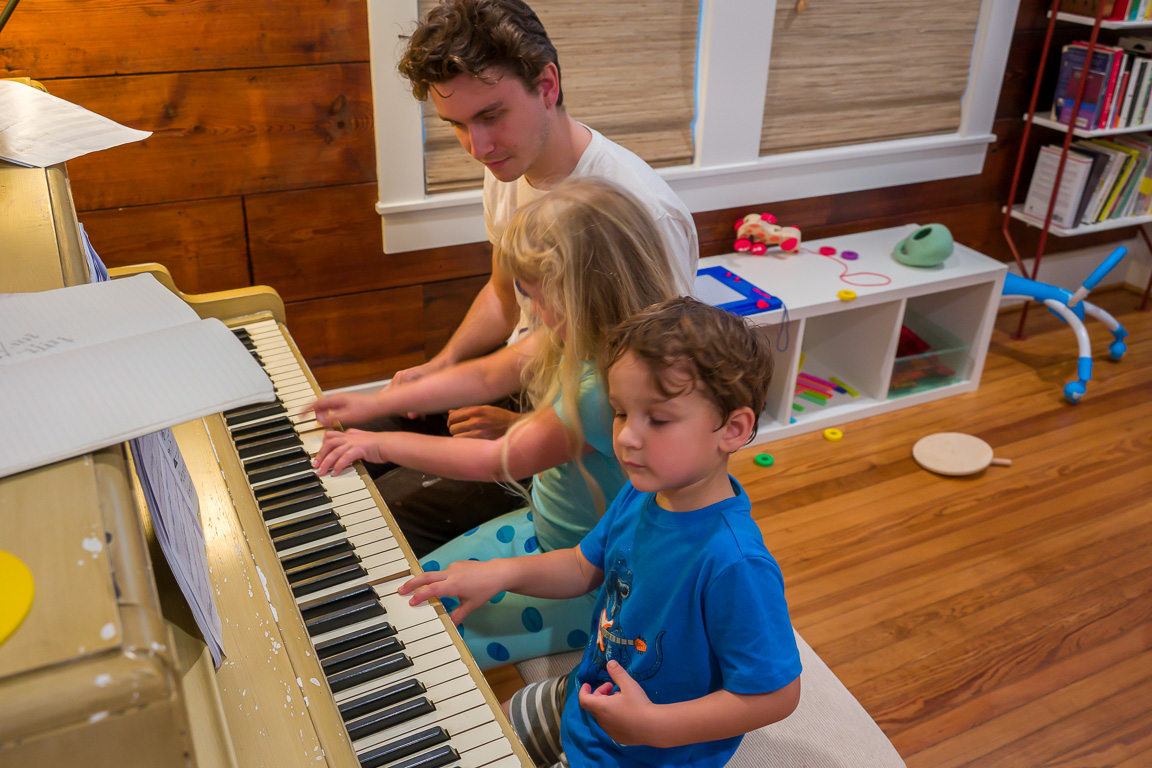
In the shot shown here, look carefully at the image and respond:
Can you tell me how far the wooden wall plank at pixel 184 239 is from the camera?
2.16m

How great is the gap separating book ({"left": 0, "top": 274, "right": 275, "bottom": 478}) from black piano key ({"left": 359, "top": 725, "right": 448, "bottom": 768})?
0.49 m

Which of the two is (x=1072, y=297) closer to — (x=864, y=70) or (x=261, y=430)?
(x=864, y=70)

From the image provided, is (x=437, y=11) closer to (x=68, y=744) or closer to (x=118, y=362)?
(x=118, y=362)

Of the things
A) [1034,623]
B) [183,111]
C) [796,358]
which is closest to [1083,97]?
[796,358]

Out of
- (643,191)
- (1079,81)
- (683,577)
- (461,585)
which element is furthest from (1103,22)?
(461,585)

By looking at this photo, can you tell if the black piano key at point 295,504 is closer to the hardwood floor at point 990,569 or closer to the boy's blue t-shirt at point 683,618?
the boy's blue t-shirt at point 683,618

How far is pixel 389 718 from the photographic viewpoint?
3.02 feet

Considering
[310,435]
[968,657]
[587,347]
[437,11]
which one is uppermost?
[437,11]

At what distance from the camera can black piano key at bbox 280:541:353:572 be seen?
1115 millimetres

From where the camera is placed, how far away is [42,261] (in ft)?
2.68

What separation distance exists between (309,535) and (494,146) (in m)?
0.79

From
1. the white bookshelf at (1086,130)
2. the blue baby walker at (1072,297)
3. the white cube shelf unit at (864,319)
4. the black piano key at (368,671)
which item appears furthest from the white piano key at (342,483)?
the white bookshelf at (1086,130)

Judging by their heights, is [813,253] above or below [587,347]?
below

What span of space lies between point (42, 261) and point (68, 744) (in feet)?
1.94
